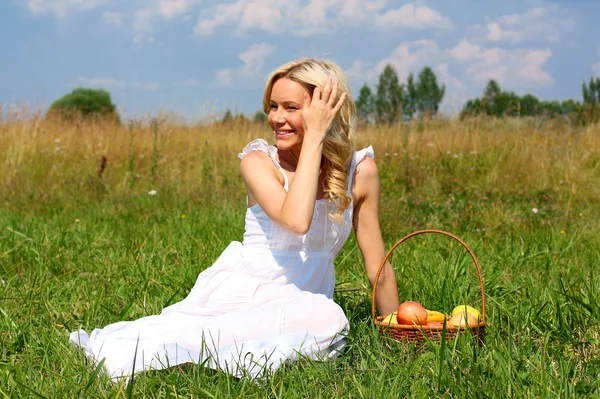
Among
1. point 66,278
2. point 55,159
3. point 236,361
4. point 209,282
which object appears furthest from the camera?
point 55,159

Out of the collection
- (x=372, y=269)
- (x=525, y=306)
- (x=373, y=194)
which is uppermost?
(x=373, y=194)

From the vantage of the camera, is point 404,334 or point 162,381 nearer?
point 162,381

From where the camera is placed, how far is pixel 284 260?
9.06ft

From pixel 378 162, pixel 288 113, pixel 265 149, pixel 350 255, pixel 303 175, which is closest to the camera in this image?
pixel 303 175

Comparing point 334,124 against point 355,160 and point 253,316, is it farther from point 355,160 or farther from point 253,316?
point 253,316

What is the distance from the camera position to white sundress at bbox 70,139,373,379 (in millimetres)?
2350

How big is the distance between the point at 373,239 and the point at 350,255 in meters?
1.31

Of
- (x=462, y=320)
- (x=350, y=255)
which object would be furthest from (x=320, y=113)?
(x=350, y=255)

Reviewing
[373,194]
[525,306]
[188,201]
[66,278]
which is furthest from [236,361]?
[188,201]

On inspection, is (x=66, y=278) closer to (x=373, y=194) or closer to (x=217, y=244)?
(x=217, y=244)

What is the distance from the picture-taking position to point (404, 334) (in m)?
2.47

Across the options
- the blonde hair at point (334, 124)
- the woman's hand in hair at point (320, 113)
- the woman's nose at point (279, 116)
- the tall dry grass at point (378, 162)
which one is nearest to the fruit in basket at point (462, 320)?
the blonde hair at point (334, 124)

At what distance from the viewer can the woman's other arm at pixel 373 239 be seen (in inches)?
114

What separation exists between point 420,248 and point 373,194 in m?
1.53
